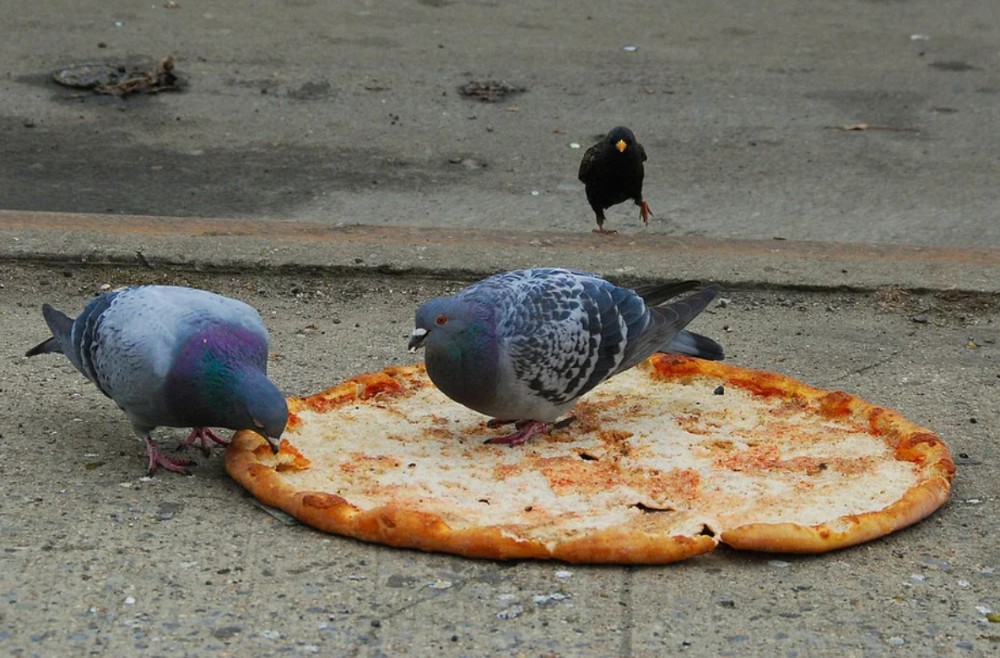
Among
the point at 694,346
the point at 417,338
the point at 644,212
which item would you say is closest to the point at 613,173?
the point at 644,212

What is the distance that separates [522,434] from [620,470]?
1.19ft

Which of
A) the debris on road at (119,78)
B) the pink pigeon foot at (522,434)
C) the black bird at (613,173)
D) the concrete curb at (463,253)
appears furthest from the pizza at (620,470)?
the debris on road at (119,78)

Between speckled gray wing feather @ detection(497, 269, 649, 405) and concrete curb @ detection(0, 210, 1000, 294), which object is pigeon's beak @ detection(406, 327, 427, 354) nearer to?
speckled gray wing feather @ detection(497, 269, 649, 405)

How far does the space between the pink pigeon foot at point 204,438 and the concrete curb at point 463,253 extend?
1411 millimetres

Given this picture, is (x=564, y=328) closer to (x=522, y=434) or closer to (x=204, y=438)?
(x=522, y=434)

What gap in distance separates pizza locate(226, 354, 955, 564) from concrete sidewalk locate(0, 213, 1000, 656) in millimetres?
70

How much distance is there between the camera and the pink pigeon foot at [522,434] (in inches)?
161

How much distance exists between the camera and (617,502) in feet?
12.0

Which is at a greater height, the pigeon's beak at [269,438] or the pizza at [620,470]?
the pigeon's beak at [269,438]

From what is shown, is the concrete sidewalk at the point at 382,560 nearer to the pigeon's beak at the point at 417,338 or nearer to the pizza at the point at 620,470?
the pizza at the point at 620,470

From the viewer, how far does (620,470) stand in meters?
3.88

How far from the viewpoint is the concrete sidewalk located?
3135 mm

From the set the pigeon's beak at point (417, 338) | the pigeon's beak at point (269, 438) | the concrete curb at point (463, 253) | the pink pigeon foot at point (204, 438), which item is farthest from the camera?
the concrete curb at point (463, 253)

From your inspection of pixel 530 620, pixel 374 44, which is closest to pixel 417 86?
pixel 374 44
